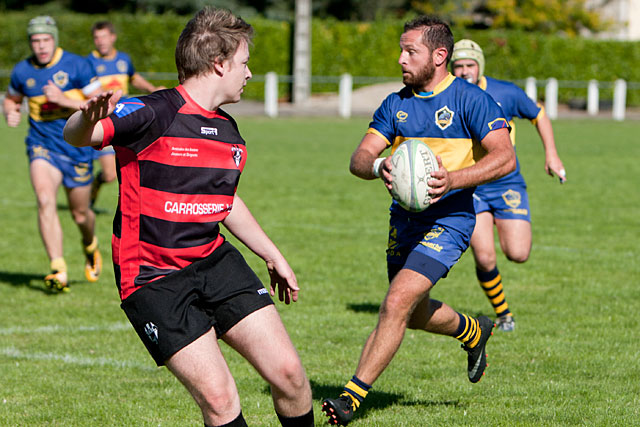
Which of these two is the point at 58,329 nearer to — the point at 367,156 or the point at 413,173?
the point at 367,156

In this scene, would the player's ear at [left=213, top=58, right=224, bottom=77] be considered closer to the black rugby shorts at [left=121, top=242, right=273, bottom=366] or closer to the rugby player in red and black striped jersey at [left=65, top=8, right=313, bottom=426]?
the rugby player in red and black striped jersey at [left=65, top=8, right=313, bottom=426]

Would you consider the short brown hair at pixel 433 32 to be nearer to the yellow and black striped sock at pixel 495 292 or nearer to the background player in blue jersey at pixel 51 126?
the yellow and black striped sock at pixel 495 292

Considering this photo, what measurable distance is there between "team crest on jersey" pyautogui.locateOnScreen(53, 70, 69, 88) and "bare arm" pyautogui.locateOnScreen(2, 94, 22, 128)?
1.24 ft

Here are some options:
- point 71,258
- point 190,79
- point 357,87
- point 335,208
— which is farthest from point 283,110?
point 190,79

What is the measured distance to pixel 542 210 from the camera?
14008 mm

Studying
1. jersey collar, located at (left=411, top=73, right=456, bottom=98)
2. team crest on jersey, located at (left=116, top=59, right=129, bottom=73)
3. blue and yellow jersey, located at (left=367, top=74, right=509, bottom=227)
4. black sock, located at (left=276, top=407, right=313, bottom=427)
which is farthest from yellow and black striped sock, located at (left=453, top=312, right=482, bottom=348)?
team crest on jersey, located at (left=116, top=59, right=129, bottom=73)

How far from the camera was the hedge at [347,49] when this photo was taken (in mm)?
40156

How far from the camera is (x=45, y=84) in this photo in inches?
353

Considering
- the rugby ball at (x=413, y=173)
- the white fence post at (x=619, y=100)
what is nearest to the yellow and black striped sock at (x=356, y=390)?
the rugby ball at (x=413, y=173)

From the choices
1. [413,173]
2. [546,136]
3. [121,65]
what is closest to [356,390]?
[413,173]

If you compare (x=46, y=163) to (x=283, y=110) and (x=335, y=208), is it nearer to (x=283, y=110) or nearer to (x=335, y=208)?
(x=335, y=208)

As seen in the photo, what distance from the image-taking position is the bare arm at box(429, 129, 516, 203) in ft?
16.1

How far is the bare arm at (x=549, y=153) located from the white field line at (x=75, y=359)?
3532 millimetres

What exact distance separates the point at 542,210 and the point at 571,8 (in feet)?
123
